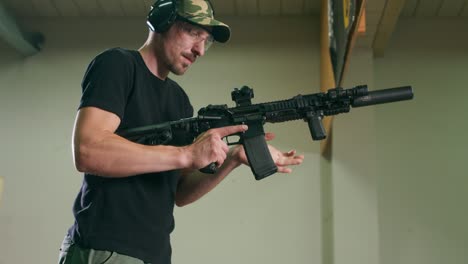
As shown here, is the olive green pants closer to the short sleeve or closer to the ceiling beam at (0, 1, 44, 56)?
the short sleeve

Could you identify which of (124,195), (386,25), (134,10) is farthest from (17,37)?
(124,195)

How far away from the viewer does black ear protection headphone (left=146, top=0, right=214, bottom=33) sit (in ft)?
5.39

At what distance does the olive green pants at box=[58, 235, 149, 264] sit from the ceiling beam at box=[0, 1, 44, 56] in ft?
9.60

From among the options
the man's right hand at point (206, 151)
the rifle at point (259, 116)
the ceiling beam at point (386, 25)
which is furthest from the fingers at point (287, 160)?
the ceiling beam at point (386, 25)

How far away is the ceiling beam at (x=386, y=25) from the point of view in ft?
10.4

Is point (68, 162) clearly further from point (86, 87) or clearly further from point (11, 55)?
point (86, 87)

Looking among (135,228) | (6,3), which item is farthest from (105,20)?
(135,228)

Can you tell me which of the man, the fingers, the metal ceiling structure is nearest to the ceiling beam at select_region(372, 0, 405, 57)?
the metal ceiling structure

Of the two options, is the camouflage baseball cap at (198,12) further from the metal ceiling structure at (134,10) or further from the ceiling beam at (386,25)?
the metal ceiling structure at (134,10)

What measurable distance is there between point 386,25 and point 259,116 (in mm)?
1960

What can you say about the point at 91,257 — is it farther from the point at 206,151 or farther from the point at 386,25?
the point at 386,25

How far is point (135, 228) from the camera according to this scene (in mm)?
1399

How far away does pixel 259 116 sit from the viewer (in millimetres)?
1738

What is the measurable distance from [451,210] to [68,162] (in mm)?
2570
